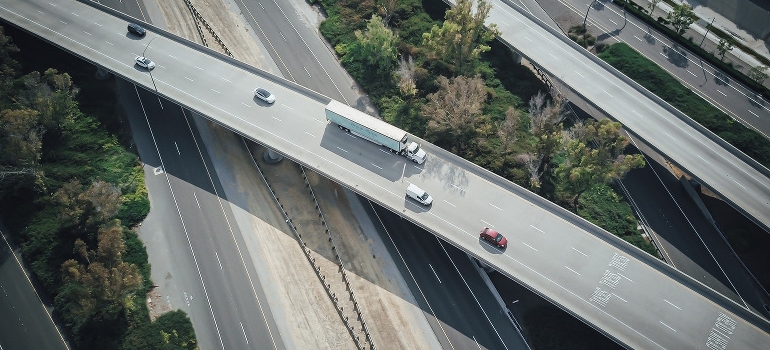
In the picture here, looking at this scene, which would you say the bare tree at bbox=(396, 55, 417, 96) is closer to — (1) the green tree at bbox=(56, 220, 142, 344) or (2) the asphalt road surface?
(1) the green tree at bbox=(56, 220, 142, 344)

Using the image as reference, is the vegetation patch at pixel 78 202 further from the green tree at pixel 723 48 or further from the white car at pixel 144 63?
the green tree at pixel 723 48

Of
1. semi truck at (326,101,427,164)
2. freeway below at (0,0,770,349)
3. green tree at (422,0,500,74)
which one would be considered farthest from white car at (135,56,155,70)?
green tree at (422,0,500,74)

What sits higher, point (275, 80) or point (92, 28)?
point (275, 80)

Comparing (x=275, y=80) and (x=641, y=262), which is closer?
(x=641, y=262)

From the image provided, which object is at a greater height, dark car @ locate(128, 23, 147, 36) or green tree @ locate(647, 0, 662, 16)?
green tree @ locate(647, 0, 662, 16)

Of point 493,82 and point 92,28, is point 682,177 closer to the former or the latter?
point 493,82

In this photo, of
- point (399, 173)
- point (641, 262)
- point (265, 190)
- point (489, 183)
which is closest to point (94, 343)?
point (265, 190)

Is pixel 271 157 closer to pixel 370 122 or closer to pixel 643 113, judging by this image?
pixel 370 122
